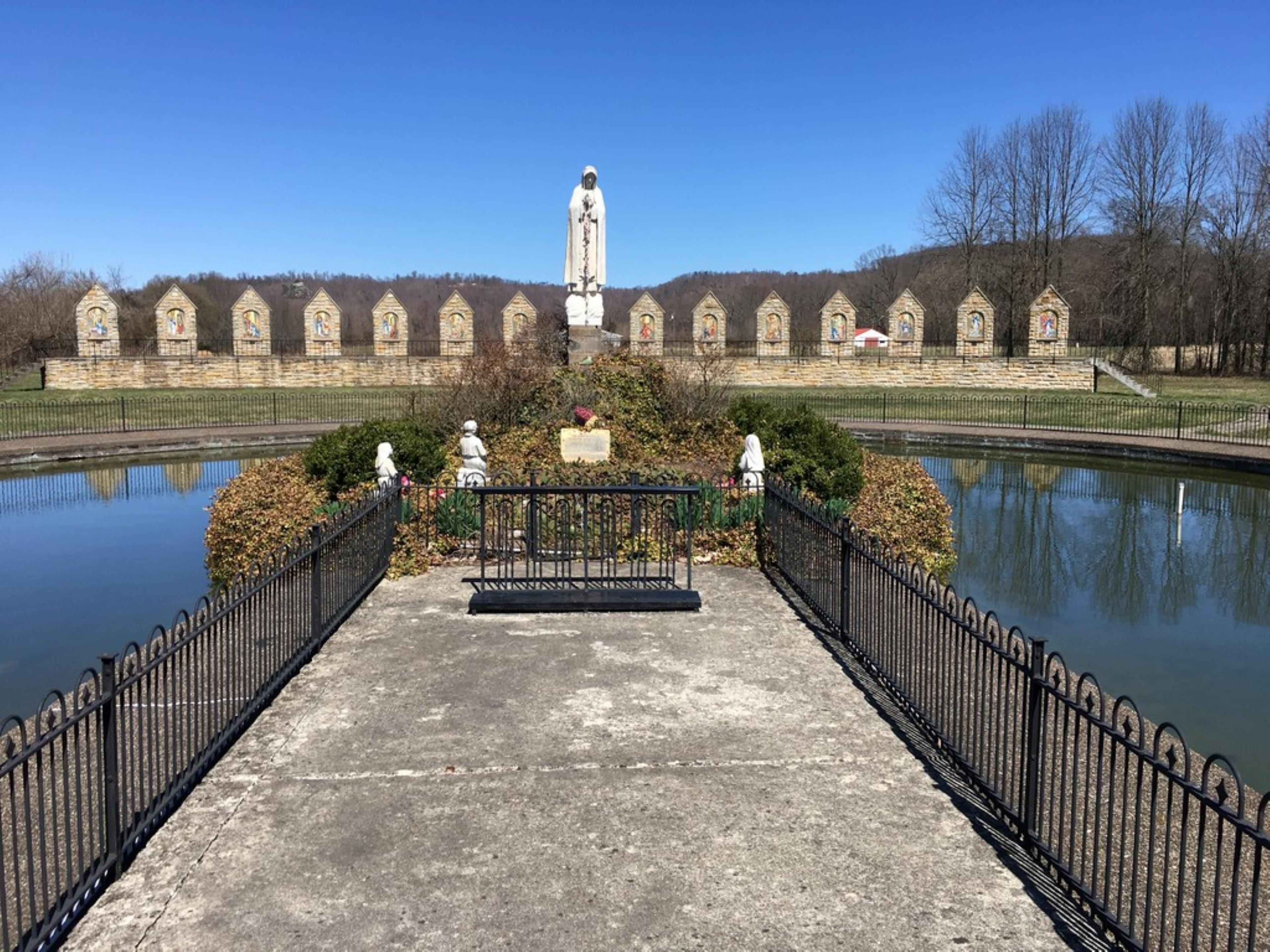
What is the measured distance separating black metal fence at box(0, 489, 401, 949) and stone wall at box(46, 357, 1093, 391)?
29369 mm

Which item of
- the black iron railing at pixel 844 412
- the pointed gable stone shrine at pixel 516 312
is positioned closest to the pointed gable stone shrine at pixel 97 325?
the black iron railing at pixel 844 412

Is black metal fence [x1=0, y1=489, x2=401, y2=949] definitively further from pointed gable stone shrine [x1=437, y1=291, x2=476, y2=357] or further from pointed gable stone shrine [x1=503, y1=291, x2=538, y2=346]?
pointed gable stone shrine [x1=437, y1=291, x2=476, y2=357]

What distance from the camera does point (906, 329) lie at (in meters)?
40.0

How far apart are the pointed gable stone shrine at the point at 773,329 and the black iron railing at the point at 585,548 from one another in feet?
95.1

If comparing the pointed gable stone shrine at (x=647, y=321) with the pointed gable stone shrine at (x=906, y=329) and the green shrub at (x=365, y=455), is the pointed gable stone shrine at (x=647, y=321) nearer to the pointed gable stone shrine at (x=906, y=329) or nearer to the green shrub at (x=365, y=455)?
the pointed gable stone shrine at (x=906, y=329)

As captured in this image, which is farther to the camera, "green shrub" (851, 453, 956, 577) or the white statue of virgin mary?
the white statue of virgin mary

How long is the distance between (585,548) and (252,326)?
34.0 meters

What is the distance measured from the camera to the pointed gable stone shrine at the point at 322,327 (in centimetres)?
3972

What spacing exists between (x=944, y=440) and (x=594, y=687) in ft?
71.6

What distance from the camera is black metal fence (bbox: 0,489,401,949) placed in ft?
13.2

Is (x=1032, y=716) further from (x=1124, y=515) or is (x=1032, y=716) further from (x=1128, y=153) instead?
(x=1128, y=153)

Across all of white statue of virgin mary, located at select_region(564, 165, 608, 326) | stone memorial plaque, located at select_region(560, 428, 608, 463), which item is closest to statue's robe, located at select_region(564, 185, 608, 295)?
white statue of virgin mary, located at select_region(564, 165, 608, 326)

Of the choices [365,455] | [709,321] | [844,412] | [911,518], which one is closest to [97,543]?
[365,455]

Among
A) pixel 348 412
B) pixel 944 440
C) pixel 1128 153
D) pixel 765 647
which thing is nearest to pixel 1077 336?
pixel 1128 153
